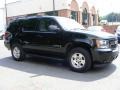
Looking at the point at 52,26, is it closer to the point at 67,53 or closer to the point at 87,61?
the point at 67,53

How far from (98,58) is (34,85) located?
86.6 inches

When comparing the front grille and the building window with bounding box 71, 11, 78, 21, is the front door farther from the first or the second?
the building window with bounding box 71, 11, 78, 21

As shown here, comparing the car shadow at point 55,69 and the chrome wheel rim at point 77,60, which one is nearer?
the car shadow at point 55,69

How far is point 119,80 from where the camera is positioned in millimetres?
6867

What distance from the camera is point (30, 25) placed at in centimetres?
962

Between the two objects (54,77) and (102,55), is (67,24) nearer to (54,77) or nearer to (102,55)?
(102,55)

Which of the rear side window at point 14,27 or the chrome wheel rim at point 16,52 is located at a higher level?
Result: the rear side window at point 14,27

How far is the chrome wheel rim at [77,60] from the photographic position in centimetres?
781

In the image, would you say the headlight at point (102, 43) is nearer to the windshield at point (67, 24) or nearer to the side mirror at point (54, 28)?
the windshield at point (67, 24)

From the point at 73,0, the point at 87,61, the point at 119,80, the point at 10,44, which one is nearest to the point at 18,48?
the point at 10,44

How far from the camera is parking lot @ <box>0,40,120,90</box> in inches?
253

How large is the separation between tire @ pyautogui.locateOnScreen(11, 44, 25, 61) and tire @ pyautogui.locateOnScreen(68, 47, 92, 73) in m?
2.77

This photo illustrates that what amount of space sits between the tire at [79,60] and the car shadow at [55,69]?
19 cm

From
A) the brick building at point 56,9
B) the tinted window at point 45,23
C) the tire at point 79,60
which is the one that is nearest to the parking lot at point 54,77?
the tire at point 79,60
